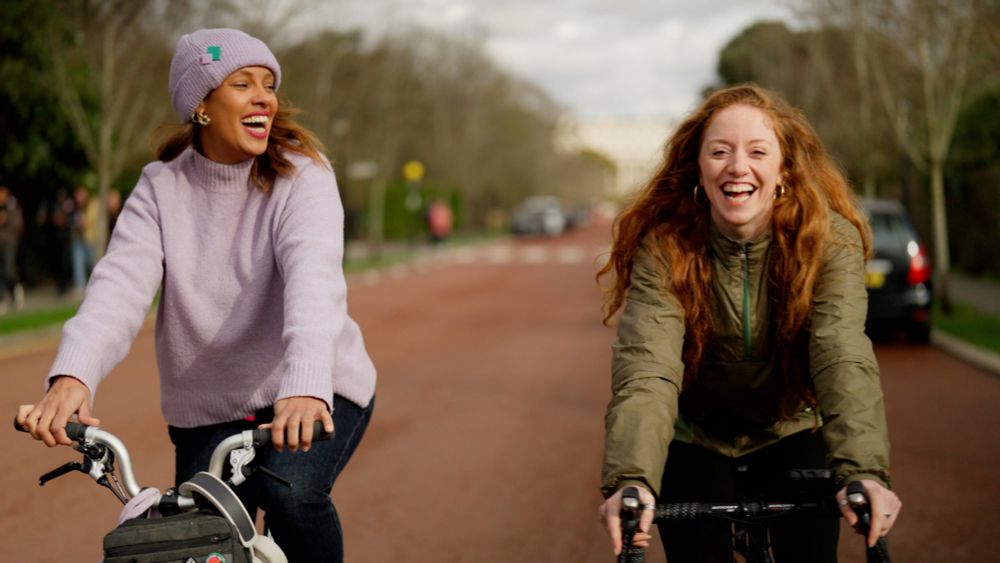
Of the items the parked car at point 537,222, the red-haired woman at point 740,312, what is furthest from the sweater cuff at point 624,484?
the parked car at point 537,222

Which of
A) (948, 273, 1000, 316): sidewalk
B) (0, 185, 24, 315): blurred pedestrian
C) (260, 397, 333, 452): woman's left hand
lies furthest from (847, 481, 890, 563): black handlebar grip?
(0, 185, 24, 315): blurred pedestrian

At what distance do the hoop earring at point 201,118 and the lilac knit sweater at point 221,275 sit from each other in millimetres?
101

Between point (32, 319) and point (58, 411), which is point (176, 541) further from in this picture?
point (32, 319)

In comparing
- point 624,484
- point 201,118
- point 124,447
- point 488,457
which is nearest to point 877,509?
point 624,484

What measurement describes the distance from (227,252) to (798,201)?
1.37 meters

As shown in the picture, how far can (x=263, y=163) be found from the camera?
2.92 meters

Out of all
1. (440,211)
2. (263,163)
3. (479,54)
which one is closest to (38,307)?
(263,163)

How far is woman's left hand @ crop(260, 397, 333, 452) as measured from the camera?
90.0 inches

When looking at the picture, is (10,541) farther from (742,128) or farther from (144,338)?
(144,338)

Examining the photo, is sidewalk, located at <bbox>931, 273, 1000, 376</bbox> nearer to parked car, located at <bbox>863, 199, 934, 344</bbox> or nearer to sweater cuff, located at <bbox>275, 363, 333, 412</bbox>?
parked car, located at <bbox>863, 199, 934, 344</bbox>

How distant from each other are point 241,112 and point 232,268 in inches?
14.7

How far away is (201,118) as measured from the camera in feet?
9.40

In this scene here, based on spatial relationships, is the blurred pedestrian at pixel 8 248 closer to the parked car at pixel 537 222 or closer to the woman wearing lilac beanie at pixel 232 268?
the woman wearing lilac beanie at pixel 232 268

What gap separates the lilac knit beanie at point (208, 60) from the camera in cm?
279
